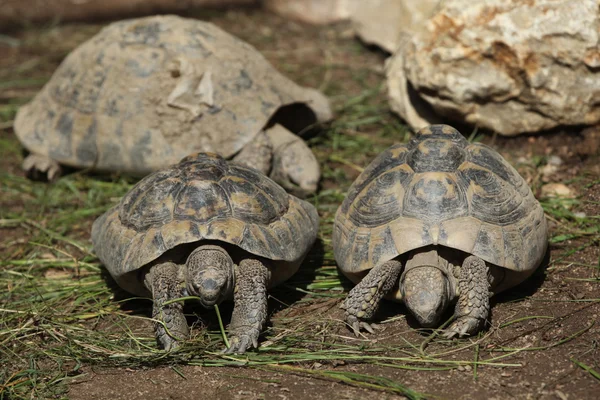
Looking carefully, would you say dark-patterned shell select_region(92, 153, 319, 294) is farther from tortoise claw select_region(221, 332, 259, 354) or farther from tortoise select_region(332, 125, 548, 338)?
tortoise claw select_region(221, 332, 259, 354)

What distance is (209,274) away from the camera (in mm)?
3684

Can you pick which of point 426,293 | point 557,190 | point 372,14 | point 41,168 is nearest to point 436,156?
point 426,293

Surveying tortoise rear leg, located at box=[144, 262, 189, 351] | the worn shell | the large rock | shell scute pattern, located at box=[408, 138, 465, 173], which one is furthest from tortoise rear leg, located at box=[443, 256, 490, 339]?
the worn shell

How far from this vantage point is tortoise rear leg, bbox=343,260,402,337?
3.77 metres

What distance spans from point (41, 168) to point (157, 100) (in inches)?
42.0

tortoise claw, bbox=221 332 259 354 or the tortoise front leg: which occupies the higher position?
the tortoise front leg

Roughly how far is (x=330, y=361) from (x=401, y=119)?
2.79 m

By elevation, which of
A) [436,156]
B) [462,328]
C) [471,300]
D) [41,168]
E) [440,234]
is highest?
[436,156]

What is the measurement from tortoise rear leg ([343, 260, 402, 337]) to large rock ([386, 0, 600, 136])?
1888 millimetres

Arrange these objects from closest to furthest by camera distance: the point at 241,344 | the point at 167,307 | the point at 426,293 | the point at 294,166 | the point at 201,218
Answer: the point at 426,293, the point at 241,344, the point at 167,307, the point at 201,218, the point at 294,166

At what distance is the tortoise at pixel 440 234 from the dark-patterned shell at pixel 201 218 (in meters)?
0.32

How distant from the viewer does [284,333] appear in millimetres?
3877

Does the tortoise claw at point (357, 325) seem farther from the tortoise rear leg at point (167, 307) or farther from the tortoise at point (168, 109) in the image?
the tortoise at point (168, 109)

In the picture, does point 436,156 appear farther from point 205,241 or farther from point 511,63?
point 511,63
